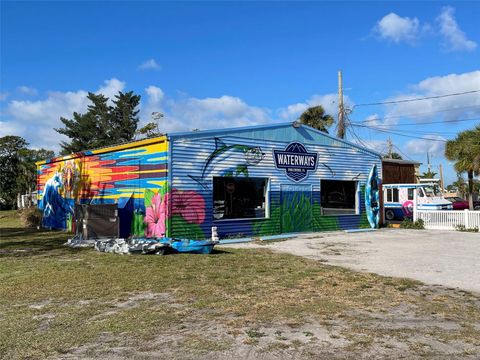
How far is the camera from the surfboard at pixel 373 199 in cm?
2200

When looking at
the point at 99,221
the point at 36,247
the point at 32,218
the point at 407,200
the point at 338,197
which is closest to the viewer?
the point at 36,247

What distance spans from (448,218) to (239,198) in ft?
35.6

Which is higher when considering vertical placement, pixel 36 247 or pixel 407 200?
pixel 407 200

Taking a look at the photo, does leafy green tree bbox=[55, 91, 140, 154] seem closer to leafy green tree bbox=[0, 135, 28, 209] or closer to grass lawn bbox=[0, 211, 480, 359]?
A: leafy green tree bbox=[0, 135, 28, 209]

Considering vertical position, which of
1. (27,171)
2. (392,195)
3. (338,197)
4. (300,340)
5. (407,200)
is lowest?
(300,340)

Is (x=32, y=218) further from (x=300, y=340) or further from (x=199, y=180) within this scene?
(x=300, y=340)

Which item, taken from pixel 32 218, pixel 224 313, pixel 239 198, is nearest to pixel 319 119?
pixel 239 198

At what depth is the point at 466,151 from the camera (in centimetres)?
2731

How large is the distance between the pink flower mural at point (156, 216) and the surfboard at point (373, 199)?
35.4 ft

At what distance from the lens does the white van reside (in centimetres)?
2609

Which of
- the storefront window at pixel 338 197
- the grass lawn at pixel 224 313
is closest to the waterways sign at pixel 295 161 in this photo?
the storefront window at pixel 338 197

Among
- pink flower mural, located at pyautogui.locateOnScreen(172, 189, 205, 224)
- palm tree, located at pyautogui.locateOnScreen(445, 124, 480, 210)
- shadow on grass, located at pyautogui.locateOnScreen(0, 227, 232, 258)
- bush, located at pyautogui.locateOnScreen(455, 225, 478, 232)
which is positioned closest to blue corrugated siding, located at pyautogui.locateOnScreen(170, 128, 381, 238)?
pink flower mural, located at pyautogui.locateOnScreen(172, 189, 205, 224)

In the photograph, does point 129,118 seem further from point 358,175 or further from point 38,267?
point 38,267

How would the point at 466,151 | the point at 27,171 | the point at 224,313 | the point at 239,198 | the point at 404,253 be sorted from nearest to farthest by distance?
the point at 224,313 → the point at 404,253 → the point at 239,198 → the point at 466,151 → the point at 27,171
